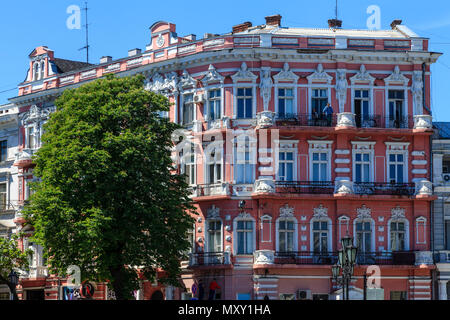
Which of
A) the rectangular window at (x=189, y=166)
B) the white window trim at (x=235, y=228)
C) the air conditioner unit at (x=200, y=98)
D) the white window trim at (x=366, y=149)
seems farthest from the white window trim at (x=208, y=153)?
the white window trim at (x=366, y=149)

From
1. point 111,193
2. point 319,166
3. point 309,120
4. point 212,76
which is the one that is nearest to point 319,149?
point 319,166

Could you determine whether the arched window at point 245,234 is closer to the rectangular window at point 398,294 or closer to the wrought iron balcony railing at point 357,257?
the wrought iron balcony railing at point 357,257

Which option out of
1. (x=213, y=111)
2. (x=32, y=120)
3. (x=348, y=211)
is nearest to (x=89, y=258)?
(x=213, y=111)

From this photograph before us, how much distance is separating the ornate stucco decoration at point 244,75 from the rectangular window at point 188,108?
3.55 metres

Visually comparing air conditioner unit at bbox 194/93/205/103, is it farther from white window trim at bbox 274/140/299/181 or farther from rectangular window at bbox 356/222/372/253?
rectangular window at bbox 356/222/372/253

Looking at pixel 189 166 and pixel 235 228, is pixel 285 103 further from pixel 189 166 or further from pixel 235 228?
pixel 235 228

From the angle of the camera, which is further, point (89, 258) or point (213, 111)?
point (213, 111)

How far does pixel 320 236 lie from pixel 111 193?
12729 mm

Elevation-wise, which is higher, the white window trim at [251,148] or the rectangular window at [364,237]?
the white window trim at [251,148]

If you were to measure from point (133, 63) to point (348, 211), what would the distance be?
17336mm

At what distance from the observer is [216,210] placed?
159ft

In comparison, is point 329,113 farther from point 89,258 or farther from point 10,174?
point 10,174

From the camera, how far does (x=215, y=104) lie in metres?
49.9

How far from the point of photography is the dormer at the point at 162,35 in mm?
52250
